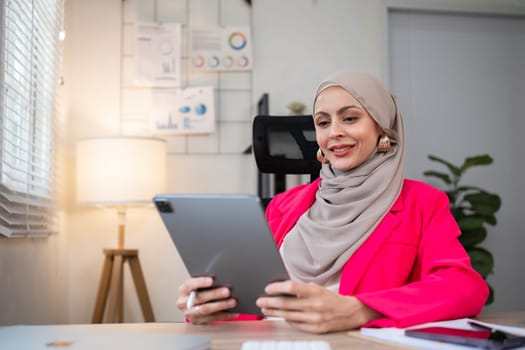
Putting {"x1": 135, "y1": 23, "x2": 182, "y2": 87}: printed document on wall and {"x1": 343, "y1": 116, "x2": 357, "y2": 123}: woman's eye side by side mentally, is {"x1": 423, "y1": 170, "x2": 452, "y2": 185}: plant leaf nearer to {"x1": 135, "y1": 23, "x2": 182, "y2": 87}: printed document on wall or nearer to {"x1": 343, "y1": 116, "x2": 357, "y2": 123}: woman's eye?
{"x1": 135, "y1": 23, "x2": 182, "y2": 87}: printed document on wall

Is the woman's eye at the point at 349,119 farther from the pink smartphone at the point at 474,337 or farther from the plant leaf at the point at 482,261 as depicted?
the plant leaf at the point at 482,261

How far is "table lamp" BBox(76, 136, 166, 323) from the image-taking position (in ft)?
8.63

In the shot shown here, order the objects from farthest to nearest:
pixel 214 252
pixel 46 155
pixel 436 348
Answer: pixel 46 155 → pixel 214 252 → pixel 436 348

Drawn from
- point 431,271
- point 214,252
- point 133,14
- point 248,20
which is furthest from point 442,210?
point 133,14

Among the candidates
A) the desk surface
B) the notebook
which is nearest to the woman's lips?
the desk surface

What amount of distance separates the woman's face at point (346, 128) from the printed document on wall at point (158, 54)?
1.76 meters

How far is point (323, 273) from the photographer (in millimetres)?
1353

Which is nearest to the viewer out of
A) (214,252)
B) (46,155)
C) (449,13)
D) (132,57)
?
(214,252)

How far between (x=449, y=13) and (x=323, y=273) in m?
2.55

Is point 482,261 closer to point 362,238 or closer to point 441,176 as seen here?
point 441,176

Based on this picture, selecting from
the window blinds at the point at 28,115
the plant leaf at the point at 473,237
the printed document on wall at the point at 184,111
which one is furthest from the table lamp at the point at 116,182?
the plant leaf at the point at 473,237

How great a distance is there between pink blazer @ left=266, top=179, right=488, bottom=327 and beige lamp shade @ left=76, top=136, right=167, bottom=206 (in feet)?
4.15

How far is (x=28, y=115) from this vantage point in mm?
2184

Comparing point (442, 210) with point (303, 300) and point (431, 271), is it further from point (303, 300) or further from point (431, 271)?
point (303, 300)
